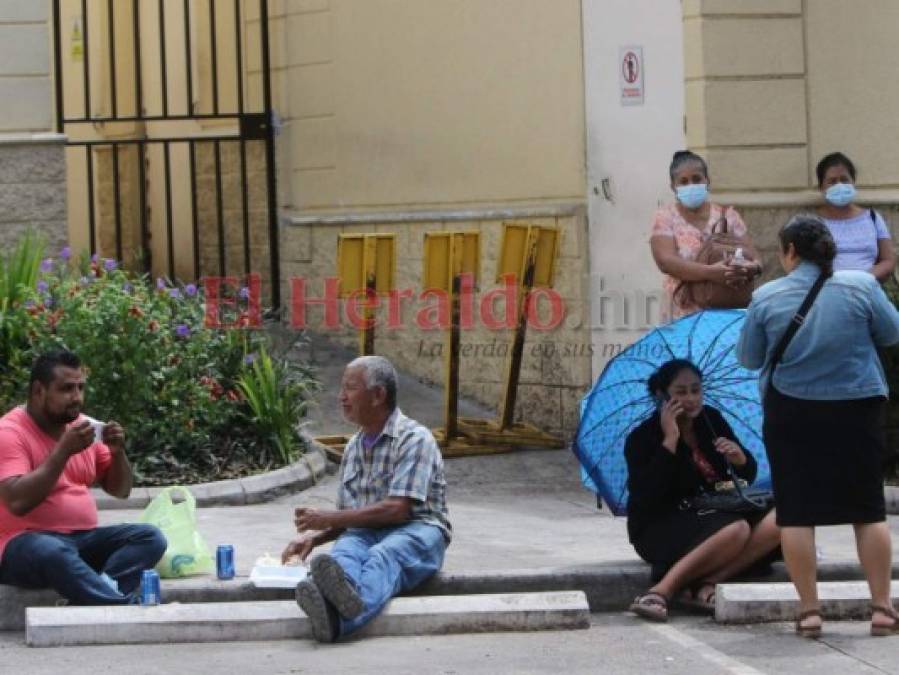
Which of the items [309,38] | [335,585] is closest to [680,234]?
[335,585]

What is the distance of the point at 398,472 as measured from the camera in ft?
27.2

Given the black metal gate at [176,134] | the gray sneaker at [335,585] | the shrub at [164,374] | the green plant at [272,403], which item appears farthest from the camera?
the black metal gate at [176,134]

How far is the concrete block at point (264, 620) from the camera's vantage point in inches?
308

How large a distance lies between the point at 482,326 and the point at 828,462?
5819 millimetres

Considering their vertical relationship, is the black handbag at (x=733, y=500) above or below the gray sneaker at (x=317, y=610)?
above

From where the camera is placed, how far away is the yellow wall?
1301cm

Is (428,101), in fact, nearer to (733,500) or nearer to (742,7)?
(742,7)

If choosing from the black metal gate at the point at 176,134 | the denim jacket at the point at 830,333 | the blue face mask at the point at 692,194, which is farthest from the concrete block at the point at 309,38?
the denim jacket at the point at 830,333

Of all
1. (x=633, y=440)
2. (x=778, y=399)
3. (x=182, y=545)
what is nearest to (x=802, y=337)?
(x=778, y=399)

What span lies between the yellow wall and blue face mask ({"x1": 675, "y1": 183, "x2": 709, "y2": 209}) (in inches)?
81.4

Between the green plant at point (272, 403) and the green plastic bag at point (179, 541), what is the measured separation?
2927 mm

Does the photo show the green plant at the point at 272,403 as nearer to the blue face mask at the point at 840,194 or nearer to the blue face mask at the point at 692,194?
the blue face mask at the point at 692,194

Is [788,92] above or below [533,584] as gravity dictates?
above

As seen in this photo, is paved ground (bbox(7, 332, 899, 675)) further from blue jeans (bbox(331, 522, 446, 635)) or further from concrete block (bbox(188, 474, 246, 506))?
concrete block (bbox(188, 474, 246, 506))
